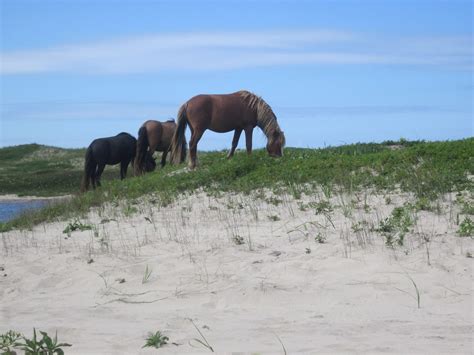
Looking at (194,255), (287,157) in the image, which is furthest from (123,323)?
(287,157)

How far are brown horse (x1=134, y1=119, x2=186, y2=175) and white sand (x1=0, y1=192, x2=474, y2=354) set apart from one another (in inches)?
414

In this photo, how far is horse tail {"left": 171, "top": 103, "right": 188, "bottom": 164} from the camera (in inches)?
738

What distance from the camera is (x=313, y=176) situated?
593 inches

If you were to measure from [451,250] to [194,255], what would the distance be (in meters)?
3.26

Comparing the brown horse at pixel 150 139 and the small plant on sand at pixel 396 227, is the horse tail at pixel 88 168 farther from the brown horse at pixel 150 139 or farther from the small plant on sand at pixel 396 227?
the small plant on sand at pixel 396 227

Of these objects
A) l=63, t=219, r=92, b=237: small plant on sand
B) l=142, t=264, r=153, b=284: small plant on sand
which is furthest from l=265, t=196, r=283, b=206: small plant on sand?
l=142, t=264, r=153, b=284: small plant on sand

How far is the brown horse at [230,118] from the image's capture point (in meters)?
18.5

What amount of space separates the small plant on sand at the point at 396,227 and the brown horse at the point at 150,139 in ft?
44.3

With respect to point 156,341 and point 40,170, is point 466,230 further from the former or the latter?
point 40,170

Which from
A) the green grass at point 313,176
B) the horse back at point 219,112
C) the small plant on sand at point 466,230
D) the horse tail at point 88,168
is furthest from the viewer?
the horse tail at point 88,168

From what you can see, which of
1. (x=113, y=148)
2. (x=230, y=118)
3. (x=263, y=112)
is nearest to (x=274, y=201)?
(x=230, y=118)

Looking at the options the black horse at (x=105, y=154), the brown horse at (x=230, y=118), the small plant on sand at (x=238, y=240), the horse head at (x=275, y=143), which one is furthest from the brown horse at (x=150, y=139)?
the small plant on sand at (x=238, y=240)

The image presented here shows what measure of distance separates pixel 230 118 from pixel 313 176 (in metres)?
4.21

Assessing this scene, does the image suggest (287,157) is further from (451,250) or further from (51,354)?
(51,354)
